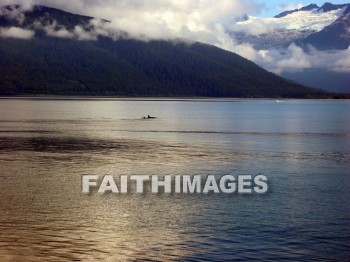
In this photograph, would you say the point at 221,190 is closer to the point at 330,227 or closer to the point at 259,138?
the point at 330,227

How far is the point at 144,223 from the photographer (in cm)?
3466

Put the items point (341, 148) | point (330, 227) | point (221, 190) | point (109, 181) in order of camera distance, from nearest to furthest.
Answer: point (330, 227)
point (221, 190)
point (109, 181)
point (341, 148)

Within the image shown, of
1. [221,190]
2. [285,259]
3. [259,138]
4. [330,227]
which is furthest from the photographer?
[259,138]

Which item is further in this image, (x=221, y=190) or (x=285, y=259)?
(x=221, y=190)

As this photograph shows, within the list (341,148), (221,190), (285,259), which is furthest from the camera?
(341,148)

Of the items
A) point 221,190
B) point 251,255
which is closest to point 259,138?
point 221,190

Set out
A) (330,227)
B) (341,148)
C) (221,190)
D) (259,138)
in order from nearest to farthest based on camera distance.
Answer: (330,227), (221,190), (341,148), (259,138)

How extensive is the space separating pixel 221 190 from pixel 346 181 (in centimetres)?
1288

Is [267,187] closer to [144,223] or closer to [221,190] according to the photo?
[221,190]

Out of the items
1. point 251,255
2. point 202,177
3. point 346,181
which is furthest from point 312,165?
point 251,255

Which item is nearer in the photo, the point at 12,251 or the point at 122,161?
the point at 12,251

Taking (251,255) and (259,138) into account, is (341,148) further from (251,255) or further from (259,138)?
(251,255)

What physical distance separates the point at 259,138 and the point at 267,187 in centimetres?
5403

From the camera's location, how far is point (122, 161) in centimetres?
6450
